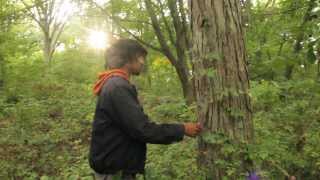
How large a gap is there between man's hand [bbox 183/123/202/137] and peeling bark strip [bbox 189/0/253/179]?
0.08 m

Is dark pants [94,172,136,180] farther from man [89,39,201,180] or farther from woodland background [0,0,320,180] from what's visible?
woodland background [0,0,320,180]

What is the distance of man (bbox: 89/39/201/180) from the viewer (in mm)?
3389

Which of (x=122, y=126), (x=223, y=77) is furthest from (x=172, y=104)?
(x=122, y=126)

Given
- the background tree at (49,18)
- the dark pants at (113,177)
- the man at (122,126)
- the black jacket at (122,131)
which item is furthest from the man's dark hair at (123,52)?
the background tree at (49,18)

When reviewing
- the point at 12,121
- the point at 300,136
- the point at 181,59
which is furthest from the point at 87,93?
the point at 300,136

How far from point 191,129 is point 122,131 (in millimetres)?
573

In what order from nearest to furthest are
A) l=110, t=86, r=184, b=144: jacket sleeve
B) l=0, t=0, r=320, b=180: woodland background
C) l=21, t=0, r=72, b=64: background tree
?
l=110, t=86, r=184, b=144: jacket sleeve < l=0, t=0, r=320, b=180: woodland background < l=21, t=0, r=72, b=64: background tree

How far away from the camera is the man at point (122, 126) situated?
3389mm

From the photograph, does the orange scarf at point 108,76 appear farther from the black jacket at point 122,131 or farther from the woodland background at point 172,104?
the woodland background at point 172,104

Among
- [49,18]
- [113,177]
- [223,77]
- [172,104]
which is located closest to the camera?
[113,177]

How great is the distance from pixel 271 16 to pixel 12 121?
19.9ft

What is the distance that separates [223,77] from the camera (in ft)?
12.5

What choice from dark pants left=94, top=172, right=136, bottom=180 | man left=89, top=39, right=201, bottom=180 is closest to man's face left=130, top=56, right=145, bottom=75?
man left=89, top=39, right=201, bottom=180

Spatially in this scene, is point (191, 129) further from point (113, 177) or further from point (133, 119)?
point (113, 177)
